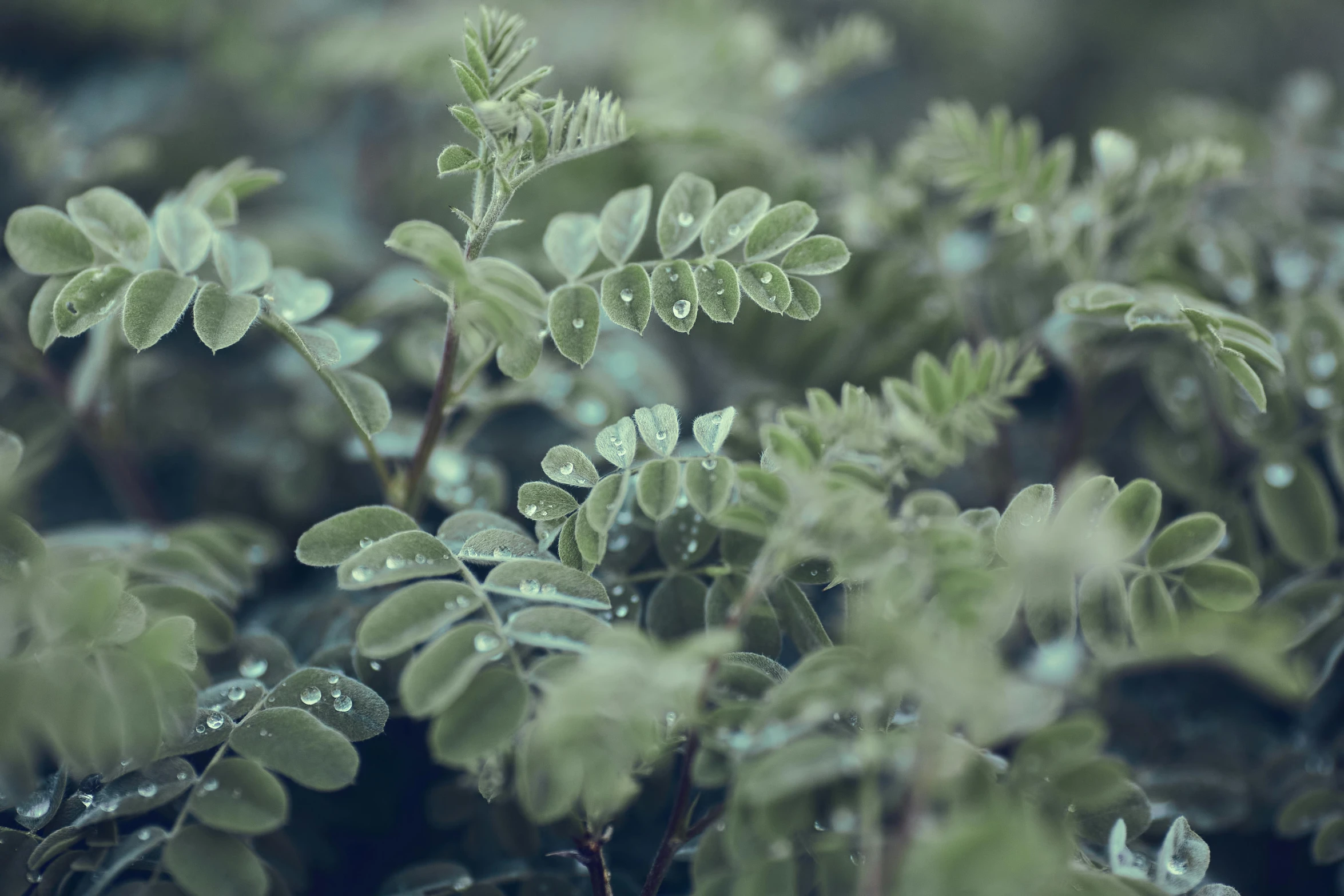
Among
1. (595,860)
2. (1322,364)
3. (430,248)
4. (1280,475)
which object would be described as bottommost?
(595,860)

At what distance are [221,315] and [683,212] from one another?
1.39ft

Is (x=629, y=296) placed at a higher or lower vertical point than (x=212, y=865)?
higher

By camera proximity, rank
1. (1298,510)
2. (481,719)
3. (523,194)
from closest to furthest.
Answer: (481,719), (1298,510), (523,194)

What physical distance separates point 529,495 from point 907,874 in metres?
0.40

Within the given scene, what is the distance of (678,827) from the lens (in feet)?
2.31

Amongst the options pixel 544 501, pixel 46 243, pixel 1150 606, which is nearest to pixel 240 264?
pixel 46 243

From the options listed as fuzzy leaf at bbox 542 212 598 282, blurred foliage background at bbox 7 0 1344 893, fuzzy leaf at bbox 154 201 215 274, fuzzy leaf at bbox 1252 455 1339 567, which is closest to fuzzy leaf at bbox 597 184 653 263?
fuzzy leaf at bbox 542 212 598 282

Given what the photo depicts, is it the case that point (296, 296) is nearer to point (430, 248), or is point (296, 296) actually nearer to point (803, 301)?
point (430, 248)

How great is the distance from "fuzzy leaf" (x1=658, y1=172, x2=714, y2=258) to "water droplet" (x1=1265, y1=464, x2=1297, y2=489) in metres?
0.69

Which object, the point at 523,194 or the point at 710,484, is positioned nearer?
the point at 710,484

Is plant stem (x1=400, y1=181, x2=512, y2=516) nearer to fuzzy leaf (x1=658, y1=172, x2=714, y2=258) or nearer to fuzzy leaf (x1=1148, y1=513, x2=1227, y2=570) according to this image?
fuzzy leaf (x1=658, y1=172, x2=714, y2=258)

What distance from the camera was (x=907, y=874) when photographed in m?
0.53

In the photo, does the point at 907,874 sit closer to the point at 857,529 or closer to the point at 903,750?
the point at 903,750

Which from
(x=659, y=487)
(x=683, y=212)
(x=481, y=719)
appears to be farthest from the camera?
(x=683, y=212)
